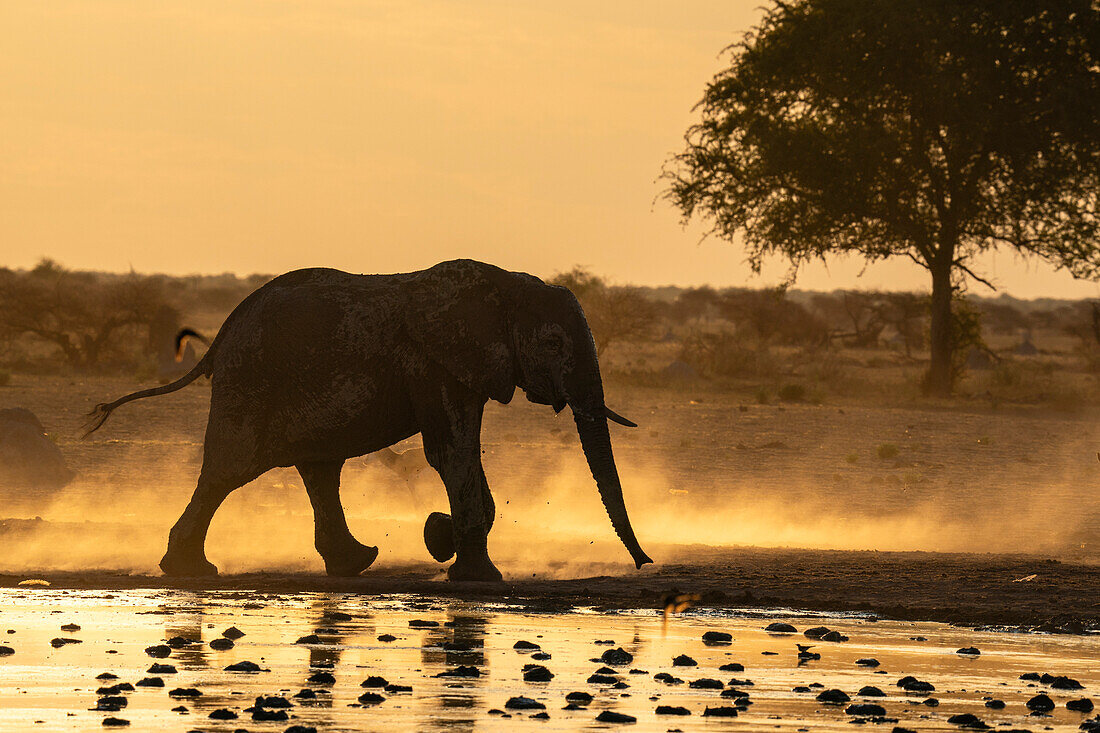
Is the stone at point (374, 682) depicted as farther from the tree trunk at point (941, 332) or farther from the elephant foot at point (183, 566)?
the tree trunk at point (941, 332)

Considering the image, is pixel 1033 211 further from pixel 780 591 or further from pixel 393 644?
pixel 393 644

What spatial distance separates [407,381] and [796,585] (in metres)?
3.31

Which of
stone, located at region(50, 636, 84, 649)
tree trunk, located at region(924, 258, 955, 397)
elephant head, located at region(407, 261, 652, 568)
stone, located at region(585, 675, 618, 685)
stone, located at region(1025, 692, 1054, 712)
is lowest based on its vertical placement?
stone, located at region(1025, 692, 1054, 712)

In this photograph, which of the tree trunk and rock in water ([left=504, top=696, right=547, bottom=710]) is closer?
rock in water ([left=504, top=696, right=547, bottom=710])

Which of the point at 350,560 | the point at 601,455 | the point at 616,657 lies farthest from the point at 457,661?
the point at 350,560

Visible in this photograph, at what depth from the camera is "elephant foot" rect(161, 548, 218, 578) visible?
14.6m

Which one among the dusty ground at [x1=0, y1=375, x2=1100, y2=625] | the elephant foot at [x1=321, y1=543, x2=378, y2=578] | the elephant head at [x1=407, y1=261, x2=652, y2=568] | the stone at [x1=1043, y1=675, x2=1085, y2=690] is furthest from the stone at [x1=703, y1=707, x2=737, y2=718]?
the elephant foot at [x1=321, y1=543, x2=378, y2=578]

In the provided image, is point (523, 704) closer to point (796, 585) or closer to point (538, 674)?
point (538, 674)

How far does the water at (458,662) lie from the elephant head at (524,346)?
1913 millimetres

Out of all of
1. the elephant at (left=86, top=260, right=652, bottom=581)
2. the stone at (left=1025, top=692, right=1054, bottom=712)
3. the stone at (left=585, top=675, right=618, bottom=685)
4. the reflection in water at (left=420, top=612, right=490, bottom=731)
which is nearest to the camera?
the reflection in water at (left=420, top=612, right=490, bottom=731)

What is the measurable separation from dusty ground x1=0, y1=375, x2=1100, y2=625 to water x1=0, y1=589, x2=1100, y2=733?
992 millimetres

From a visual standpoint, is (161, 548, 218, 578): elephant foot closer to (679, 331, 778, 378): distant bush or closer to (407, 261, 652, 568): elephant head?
(407, 261, 652, 568): elephant head

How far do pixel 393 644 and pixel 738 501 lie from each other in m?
11.6

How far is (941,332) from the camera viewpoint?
3731 cm
